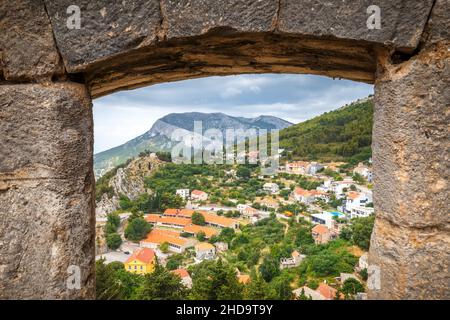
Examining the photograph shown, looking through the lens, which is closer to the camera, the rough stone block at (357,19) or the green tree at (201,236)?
the rough stone block at (357,19)

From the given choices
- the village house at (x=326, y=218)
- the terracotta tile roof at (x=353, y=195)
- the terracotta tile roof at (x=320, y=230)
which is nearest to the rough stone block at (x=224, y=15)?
the terracotta tile roof at (x=320, y=230)

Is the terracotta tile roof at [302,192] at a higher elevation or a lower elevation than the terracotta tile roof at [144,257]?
higher

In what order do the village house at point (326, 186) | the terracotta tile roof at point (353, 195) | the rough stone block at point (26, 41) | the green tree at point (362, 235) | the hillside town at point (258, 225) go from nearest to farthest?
the rough stone block at point (26, 41), the hillside town at point (258, 225), the green tree at point (362, 235), the terracotta tile roof at point (353, 195), the village house at point (326, 186)

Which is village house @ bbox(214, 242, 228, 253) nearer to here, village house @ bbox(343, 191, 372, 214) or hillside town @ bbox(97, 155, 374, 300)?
hillside town @ bbox(97, 155, 374, 300)

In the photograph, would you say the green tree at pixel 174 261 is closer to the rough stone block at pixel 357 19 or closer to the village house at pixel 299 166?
the village house at pixel 299 166

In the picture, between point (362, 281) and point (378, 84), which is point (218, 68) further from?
point (362, 281)

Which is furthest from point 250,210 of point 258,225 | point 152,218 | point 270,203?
point 152,218

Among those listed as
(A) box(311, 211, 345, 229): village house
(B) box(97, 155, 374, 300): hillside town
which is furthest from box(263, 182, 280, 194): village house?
(A) box(311, 211, 345, 229): village house
